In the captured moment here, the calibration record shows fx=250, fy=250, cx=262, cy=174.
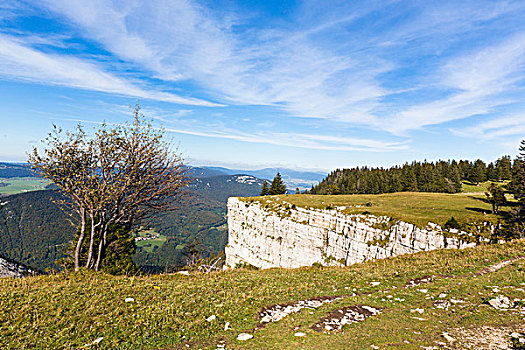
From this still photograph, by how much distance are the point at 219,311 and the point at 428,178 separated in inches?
4067

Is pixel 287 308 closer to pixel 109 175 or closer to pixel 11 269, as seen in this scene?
pixel 109 175

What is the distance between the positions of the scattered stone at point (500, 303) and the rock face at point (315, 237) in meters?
19.8

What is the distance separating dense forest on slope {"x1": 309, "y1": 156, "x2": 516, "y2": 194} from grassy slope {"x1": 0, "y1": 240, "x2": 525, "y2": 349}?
85.4 m

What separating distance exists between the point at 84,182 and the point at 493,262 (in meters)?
28.7

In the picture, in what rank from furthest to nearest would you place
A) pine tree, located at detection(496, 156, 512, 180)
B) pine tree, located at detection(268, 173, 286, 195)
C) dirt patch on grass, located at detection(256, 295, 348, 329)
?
pine tree, located at detection(496, 156, 512, 180) → pine tree, located at detection(268, 173, 286, 195) → dirt patch on grass, located at detection(256, 295, 348, 329)

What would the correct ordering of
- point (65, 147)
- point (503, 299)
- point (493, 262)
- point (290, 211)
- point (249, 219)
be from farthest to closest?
point (249, 219) < point (290, 211) < point (65, 147) < point (493, 262) < point (503, 299)

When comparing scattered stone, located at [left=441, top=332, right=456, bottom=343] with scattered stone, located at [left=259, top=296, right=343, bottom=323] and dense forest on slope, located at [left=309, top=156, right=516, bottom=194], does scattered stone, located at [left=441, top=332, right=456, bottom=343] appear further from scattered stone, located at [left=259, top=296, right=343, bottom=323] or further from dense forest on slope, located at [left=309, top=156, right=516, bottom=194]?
dense forest on slope, located at [left=309, top=156, right=516, bottom=194]

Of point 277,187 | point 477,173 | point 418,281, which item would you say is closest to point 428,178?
point 477,173

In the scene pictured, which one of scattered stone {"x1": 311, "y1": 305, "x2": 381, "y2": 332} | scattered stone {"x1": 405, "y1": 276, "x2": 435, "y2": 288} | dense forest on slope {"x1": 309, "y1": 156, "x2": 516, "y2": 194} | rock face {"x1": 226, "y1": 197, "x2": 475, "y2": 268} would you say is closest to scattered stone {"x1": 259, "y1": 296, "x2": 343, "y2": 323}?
scattered stone {"x1": 311, "y1": 305, "x2": 381, "y2": 332}

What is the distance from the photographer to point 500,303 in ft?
30.2

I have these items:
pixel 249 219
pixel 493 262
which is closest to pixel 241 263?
pixel 249 219

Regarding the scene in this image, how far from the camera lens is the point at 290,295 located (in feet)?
42.7

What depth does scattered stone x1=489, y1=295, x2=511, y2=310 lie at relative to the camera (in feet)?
29.4

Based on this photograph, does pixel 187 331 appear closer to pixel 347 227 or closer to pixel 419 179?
pixel 347 227
